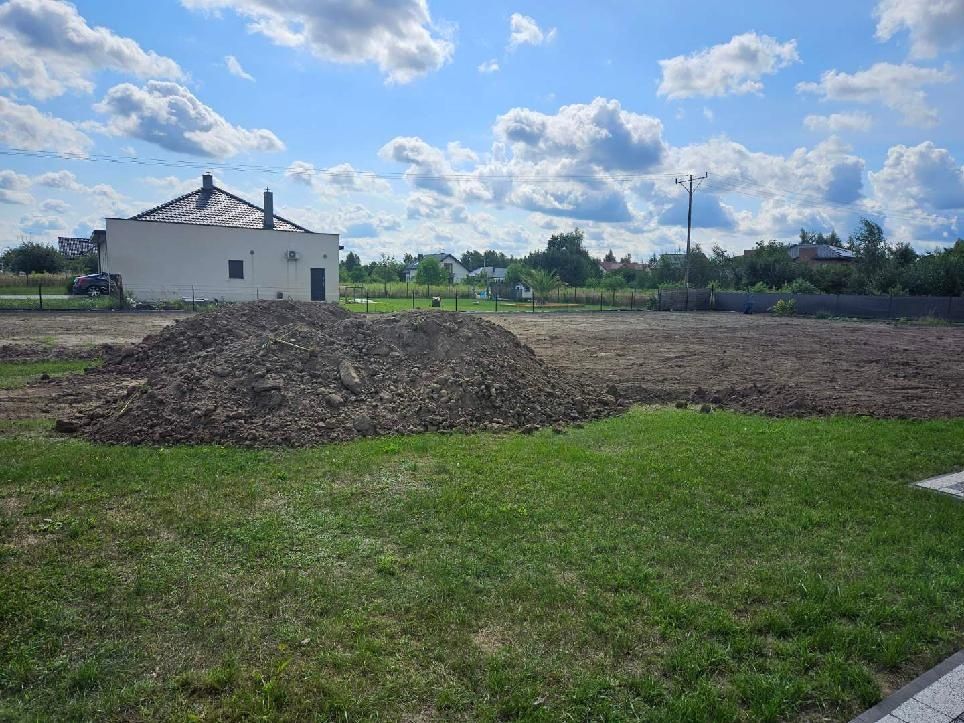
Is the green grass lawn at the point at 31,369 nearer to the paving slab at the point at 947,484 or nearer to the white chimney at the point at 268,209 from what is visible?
the paving slab at the point at 947,484

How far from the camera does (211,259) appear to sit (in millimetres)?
34844

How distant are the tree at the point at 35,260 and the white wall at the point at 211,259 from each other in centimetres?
2746

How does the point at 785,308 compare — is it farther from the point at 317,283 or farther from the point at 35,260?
the point at 35,260

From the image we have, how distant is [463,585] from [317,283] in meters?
36.1

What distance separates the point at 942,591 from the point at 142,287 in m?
37.4

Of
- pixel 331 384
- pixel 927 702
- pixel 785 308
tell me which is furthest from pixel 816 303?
pixel 927 702

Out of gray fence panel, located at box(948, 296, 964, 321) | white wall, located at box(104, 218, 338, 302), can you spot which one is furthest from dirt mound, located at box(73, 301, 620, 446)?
gray fence panel, located at box(948, 296, 964, 321)

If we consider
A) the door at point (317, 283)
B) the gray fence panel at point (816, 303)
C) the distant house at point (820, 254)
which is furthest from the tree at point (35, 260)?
the distant house at point (820, 254)

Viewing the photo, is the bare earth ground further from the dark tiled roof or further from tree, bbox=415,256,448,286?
tree, bbox=415,256,448,286

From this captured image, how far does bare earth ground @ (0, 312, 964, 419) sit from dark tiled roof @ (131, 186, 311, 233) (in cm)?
972

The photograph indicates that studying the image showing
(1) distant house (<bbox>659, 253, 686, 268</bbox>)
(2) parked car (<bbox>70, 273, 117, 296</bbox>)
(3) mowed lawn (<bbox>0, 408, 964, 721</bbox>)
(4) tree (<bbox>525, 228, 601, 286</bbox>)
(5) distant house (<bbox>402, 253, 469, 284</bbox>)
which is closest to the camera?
(3) mowed lawn (<bbox>0, 408, 964, 721</bbox>)

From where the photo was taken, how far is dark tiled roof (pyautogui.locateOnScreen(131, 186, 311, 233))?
34.9 m

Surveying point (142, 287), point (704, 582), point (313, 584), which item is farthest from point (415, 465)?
point (142, 287)

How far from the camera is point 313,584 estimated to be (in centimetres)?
401
